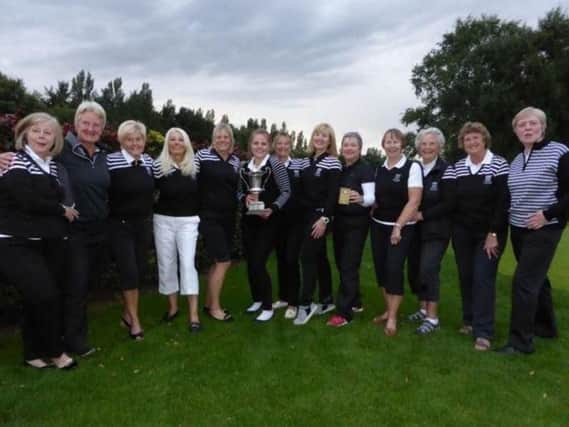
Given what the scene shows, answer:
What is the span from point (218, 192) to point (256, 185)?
426 millimetres

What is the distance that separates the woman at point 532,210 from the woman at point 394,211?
934mm

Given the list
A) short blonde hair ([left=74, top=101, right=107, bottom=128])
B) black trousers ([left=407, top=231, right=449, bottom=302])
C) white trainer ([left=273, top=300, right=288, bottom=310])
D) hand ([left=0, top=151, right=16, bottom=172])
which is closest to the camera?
hand ([left=0, top=151, right=16, bottom=172])

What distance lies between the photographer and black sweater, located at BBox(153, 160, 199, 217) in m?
5.29

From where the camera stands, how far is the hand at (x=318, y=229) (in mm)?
5496

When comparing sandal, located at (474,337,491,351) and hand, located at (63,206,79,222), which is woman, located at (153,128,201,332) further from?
sandal, located at (474,337,491,351)

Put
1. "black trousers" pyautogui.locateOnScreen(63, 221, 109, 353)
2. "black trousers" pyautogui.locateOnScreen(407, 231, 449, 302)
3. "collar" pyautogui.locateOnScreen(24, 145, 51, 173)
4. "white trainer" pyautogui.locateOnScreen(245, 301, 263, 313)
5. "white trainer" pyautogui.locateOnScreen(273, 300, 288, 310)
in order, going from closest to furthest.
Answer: "collar" pyautogui.locateOnScreen(24, 145, 51, 173), "black trousers" pyautogui.locateOnScreen(63, 221, 109, 353), "black trousers" pyautogui.locateOnScreen(407, 231, 449, 302), "white trainer" pyautogui.locateOnScreen(245, 301, 263, 313), "white trainer" pyautogui.locateOnScreen(273, 300, 288, 310)

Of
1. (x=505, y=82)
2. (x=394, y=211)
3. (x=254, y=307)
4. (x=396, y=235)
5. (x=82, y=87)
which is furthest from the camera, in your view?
(x=82, y=87)

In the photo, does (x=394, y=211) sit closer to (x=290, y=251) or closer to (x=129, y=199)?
(x=290, y=251)

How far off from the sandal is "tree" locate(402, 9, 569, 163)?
30.3 metres

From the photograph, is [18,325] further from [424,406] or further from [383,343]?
[424,406]

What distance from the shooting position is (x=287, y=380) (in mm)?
4277

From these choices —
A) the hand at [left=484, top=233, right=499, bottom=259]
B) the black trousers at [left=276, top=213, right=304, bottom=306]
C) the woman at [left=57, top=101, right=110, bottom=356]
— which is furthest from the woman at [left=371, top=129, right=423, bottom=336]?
the woman at [left=57, top=101, right=110, bottom=356]

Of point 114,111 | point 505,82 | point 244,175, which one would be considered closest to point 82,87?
point 114,111

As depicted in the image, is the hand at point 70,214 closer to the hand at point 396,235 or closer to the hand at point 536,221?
the hand at point 396,235
